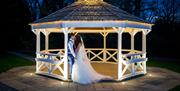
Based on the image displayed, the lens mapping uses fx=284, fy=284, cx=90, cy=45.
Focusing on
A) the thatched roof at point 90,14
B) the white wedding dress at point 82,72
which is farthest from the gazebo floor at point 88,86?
the thatched roof at point 90,14

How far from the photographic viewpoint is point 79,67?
39.2 feet

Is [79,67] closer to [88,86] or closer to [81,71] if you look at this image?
[81,71]

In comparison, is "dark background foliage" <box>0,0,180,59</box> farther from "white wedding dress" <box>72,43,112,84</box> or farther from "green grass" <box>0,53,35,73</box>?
"white wedding dress" <box>72,43,112,84</box>

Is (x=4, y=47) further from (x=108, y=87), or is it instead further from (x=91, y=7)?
(x=108, y=87)

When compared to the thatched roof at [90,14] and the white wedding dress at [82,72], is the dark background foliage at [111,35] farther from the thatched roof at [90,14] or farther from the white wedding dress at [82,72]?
the white wedding dress at [82,72]

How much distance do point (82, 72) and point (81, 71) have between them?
7 cm

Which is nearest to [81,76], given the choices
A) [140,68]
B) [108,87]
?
[108,87]

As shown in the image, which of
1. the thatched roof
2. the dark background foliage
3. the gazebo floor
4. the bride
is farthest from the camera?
the dark background foliage

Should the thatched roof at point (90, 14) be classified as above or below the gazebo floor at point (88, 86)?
above

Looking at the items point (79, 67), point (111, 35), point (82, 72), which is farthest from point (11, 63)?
point (111, 35)

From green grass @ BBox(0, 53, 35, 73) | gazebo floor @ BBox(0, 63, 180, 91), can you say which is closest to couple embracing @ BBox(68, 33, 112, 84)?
gazebo floor @ BBox(0, 63, 180, 91)

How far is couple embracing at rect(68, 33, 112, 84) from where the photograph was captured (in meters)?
11.8

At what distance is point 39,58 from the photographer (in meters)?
14.0

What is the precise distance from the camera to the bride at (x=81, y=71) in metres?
11.7
